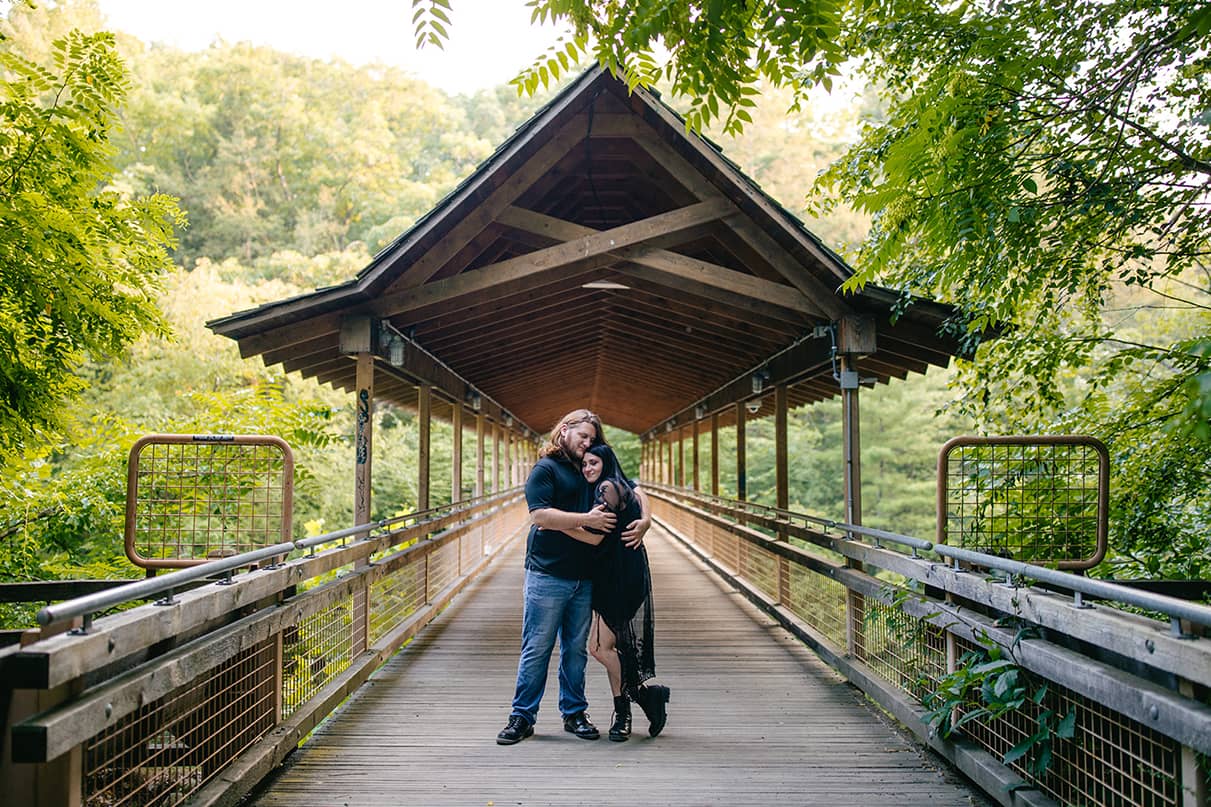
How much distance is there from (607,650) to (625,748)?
0.45 m

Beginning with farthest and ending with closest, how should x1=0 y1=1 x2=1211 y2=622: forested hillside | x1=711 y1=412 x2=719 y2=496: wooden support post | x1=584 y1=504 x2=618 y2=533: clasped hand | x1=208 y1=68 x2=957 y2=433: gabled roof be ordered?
x1=711 y1=412 x2=719 y2=496: wooden support post < x1=0 y1=1 x2=1211 y2=622: forested hillside < x1=208 y1=68 x2=957 y2=433: gabled roof < x1=584 y1=504 x2=618 y2=533: clasped hand

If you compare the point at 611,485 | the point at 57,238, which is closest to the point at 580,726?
the point at 611,485

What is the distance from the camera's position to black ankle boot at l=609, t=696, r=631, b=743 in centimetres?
407

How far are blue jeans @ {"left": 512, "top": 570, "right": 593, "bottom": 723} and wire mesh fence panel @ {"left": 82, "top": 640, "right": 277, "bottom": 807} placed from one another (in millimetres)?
1132

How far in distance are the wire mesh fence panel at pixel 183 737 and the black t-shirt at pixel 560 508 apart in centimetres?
128

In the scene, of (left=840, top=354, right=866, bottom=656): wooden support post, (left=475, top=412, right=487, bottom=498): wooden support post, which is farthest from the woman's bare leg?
(left=475, top=412, right=487, bottom=498): wooden support post

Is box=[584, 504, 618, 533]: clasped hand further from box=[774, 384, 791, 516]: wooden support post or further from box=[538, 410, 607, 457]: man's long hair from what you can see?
box=[774, 384, 791, 516]: wooden support post

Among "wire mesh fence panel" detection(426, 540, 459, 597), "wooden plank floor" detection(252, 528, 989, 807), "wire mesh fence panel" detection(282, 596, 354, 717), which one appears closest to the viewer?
"wooden plank floor" detection(252, 528, 989, 807)

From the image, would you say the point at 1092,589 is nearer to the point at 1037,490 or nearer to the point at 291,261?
the point at 1037,490

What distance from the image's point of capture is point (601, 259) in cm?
643

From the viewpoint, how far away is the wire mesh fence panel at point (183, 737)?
267cm

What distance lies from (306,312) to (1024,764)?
16.4 ft

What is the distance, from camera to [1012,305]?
464 centimetres

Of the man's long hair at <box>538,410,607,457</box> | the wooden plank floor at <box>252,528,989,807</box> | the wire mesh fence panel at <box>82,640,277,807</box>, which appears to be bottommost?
the wooden plank floor at <box>252,528,989,807</box>
